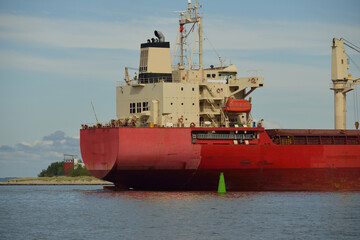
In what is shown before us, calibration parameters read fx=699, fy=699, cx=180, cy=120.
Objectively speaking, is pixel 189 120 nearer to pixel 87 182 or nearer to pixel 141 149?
pixel 141 149

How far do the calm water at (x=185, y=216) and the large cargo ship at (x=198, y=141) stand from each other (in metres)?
1.58

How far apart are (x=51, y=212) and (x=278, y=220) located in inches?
475

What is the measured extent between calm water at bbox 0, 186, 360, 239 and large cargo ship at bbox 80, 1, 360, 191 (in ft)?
5.17

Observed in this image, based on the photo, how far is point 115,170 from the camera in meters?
43.3

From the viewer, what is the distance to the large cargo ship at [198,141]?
1704 inches

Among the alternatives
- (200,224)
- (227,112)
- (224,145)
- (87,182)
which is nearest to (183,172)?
(224,145)

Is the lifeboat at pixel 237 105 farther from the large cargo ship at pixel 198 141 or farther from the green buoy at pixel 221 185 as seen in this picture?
the green buoy at pixel 221 185

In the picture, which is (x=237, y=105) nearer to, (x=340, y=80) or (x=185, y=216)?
(x=340, y=80)

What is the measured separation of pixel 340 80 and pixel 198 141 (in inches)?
590

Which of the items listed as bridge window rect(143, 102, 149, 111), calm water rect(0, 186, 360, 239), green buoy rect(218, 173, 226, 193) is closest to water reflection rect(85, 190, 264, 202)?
calm water rect(0, 186, 360, 239)

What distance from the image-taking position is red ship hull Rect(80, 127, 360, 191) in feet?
141

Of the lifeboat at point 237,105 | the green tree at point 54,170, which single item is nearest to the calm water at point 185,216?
the lifeboat at point 237,105

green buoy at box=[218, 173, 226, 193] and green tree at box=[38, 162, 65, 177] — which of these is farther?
green tree at box=[38, 162, 65, 177]

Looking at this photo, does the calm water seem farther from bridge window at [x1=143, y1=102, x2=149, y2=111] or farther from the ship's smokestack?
the ship's smokestack
